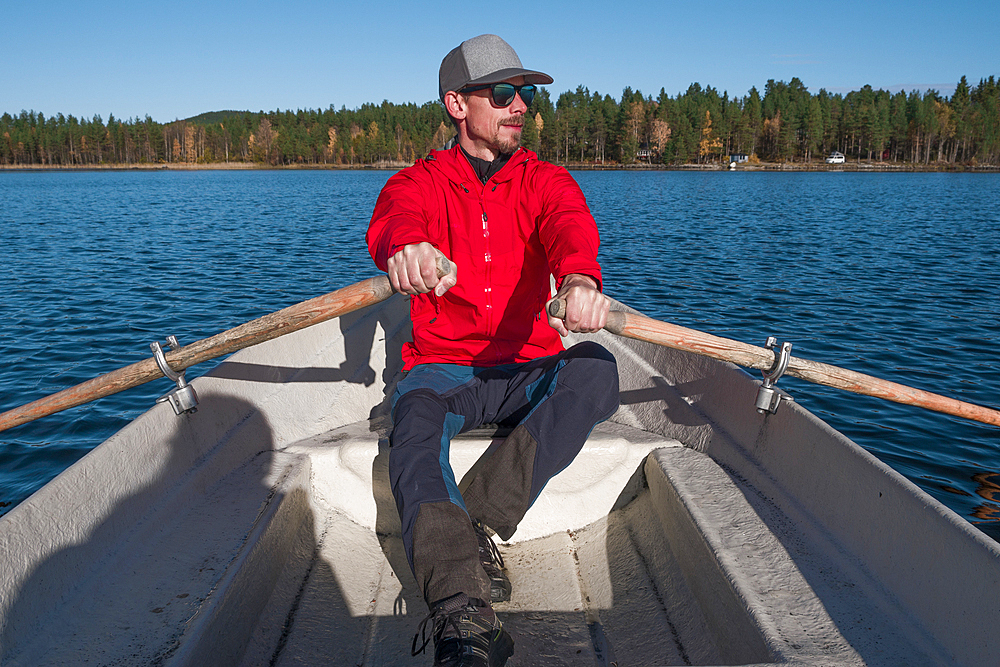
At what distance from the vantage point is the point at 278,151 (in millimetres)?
128375

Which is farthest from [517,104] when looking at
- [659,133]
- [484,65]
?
[659,133]

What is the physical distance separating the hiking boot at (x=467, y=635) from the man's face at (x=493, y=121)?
189 cm

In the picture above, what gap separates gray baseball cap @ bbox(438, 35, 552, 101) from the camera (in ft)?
8.77

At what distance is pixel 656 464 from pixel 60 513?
2.12 m

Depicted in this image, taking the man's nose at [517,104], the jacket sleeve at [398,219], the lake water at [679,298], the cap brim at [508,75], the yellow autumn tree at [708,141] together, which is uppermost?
the yellow autumn tree at [708,141]

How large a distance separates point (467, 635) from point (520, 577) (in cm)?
91

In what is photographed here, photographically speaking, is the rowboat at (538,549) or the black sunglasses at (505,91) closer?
the rowboat at (538,549)

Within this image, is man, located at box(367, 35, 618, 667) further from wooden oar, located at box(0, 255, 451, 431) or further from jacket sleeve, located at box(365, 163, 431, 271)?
wooden oar, located at box(0, 255, 451, 431)

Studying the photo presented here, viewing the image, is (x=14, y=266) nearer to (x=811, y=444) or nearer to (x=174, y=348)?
(x=174, y=348)

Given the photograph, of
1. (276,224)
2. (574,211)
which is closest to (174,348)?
(574,211)

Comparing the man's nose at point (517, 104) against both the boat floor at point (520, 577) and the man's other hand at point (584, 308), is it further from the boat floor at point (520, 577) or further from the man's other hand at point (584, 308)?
the boat floor at point (520, 577)

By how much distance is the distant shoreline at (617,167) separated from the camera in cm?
9756

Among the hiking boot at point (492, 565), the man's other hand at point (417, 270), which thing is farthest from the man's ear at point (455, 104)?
the hiking boot at point (492, 565)

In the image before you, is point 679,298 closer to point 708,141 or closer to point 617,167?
point 708,141
